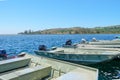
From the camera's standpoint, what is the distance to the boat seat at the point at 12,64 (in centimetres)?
961

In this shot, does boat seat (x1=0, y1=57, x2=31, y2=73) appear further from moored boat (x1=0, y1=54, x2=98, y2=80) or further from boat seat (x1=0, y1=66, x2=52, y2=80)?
boat seat (x1=0, y1=66, x2=52, y2=80)

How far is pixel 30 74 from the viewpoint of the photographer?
8.43m

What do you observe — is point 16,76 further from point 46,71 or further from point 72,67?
point 72,67

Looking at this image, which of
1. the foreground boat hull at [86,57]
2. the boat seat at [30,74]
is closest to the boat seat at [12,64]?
the boat seat at [30,74]

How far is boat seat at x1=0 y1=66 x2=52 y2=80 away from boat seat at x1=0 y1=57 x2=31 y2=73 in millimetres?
1318

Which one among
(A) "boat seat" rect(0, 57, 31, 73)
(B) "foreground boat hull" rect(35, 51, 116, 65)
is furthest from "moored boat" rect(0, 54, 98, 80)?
(B) "foreground boat hull" rect(35, 51, 116, 65)

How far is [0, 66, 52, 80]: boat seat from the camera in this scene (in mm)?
7727

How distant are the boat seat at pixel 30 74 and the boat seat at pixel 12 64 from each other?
1.32 meters

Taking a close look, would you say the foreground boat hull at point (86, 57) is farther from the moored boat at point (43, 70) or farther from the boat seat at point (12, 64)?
the boat seat at point (12, 64)

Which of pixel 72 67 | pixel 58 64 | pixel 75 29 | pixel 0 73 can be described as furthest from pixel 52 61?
pixel 75 29

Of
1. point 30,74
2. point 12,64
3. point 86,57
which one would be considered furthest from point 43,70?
point 86,57

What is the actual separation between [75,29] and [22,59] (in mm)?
187124

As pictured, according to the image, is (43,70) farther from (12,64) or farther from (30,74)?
(12,64)

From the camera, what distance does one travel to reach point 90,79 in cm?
691
